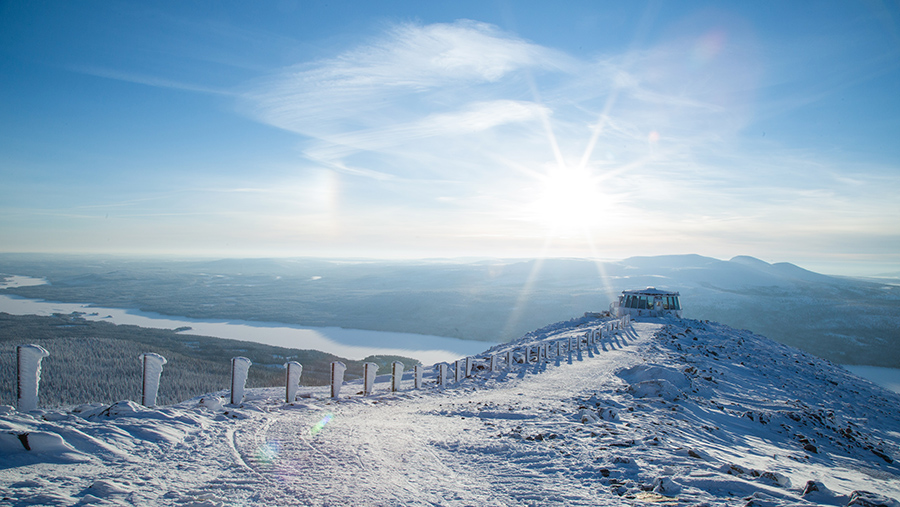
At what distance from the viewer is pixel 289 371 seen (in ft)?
37.9

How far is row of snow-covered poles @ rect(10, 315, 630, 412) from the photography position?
7.73 m

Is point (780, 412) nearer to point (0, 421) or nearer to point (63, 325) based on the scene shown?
point (0, 421)

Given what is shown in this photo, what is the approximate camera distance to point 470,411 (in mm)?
11758

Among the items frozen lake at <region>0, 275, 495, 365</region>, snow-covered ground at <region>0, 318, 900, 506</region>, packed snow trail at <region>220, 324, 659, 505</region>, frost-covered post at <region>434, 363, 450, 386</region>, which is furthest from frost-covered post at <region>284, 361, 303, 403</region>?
frozen lake at <region>0, 275, 495, 365</region>

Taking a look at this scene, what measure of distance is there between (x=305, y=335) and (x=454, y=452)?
306 feet

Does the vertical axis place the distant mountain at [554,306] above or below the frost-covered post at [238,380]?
below

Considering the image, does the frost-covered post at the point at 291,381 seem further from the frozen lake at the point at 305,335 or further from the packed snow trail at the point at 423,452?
the frozen lake at the point at 305,335

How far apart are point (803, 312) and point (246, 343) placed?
4540 inches

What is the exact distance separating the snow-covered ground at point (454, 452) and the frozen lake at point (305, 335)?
5498 cm

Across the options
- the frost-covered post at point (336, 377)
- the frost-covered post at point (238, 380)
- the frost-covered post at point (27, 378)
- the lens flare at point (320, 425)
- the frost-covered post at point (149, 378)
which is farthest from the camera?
the frost-covered post at point (336, 377)

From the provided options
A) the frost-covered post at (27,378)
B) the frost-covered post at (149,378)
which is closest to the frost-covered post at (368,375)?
the frost-covered post at (149,378)

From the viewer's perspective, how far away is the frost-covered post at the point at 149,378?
9.06m

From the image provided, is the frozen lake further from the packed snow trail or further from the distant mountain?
the packed snow trail

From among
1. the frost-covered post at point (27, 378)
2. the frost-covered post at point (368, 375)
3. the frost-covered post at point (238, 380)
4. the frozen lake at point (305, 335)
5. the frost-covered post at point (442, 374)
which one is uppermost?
the frost-covered post at point (27, 378)
